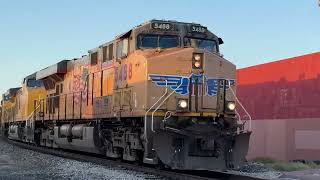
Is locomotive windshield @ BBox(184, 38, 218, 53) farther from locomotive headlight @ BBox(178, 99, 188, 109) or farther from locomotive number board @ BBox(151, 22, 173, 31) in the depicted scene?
locomotive headlight @ BBox(178, 99, 188, 109)

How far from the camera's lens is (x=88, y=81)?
54.5ft

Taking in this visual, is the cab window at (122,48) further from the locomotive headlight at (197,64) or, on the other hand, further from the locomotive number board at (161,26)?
the locomotive headlight at (197,64)

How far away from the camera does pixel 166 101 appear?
11.4m

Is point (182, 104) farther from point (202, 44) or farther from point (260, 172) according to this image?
point (260, 172)

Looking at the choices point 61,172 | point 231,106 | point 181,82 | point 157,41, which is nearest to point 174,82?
point 181,82

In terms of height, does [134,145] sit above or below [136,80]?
below

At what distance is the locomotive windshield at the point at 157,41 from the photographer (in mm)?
12414

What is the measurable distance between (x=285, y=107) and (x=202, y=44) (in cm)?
529

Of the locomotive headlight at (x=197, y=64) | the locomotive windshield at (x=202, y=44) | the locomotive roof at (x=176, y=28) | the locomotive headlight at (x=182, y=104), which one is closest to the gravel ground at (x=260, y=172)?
the locomotive headlight at (x=182, y=104)

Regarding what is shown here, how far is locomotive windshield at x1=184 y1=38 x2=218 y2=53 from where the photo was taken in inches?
498

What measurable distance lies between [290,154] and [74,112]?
7730mm

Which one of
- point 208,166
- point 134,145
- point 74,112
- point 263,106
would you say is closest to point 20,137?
point 74,112

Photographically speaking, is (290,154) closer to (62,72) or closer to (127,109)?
(127,109)

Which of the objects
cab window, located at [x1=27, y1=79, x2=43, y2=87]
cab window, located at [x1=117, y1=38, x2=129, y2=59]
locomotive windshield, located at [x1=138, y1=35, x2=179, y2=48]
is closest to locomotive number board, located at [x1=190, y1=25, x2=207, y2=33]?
locomotive windshield, located at [x1=138, y1=35, x2=179, y2=48]
